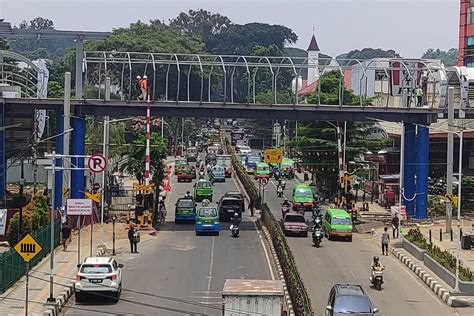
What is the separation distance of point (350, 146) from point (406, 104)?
12352 mm

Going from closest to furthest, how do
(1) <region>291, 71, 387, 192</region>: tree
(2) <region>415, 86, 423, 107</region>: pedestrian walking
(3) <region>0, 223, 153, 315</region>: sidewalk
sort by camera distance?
(3) <region>0, 223, 153, 315</region>: sidewalk, (2) <region>415, 86, 423, 107</region>: pedestrian walking, (1) <region>291, 71, 387, 192</region>: tree

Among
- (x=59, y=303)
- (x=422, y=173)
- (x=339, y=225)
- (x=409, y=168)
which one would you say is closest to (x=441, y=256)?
(x=339, y=225)

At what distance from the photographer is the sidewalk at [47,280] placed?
28.2 m

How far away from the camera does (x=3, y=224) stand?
135 feet

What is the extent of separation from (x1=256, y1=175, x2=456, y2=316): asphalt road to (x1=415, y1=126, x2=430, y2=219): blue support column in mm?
5782

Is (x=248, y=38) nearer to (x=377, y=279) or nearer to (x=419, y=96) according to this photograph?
(x=419, y=96)

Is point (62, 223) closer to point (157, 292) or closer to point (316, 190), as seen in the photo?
point (157, 292)

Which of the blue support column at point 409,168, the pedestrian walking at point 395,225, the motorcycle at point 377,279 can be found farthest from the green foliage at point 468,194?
the motorcycle at point 377,279

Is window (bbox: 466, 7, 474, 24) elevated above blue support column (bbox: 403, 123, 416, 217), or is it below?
above

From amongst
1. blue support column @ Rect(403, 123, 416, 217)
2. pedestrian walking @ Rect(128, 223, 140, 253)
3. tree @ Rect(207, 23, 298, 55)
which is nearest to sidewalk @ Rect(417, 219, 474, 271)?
blue support column @ Rect(403, 123, 416, 217)

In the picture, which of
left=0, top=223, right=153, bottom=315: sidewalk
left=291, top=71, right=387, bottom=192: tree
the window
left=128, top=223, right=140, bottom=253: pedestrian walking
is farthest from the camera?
the window

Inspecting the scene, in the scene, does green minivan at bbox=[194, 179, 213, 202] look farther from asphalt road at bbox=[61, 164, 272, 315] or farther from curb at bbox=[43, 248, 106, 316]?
curb at bbox=[43, 248, 106, 316]

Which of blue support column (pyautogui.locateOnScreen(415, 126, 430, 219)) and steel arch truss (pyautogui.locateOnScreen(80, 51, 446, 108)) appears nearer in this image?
steel arch truss (pyautogui.locateOnScreen(80, 51, 446, 108))

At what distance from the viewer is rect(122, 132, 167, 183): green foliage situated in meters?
58.5
